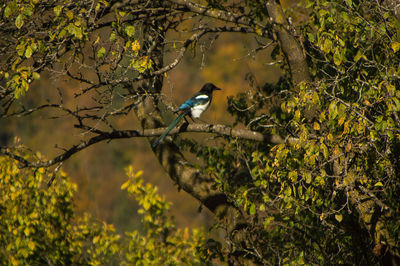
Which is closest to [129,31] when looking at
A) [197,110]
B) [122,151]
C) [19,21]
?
[19,21]

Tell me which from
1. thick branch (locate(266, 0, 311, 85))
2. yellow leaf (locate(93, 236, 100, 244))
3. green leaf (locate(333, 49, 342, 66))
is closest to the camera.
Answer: green leaf (locate(333, 49, 342, 66))

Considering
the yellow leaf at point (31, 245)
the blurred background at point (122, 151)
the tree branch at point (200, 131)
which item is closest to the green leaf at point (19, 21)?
the tree branch at point (200, 131)

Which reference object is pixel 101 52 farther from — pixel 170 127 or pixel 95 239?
pixel 95 239

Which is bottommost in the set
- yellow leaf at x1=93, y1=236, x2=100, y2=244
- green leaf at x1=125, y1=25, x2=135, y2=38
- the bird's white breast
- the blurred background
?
the blurred background

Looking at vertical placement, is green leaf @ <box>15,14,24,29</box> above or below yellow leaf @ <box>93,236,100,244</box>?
above

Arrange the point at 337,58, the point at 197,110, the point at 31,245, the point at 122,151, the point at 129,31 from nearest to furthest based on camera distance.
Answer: the point at 337,58
the point at 129,31
the point at 31,245
the point at 197,110
the point at 122,151

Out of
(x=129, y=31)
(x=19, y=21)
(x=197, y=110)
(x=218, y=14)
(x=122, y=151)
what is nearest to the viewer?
(x=19, y=21)

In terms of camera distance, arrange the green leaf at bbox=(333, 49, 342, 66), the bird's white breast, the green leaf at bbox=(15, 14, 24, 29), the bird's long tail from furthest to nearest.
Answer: the bird's white breast → the bird's long tail → the green leaf at bbox=(15, 14, 24, 29) → the green leaf at bbox=(333, 49, 342, 66)

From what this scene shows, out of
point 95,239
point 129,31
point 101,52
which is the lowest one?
point 95,239

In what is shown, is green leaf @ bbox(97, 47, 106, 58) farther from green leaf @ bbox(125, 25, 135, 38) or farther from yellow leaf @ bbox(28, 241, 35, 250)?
yellow leaf @ bbox(28, 241, 35, 250)

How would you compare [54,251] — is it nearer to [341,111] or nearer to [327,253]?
[327,253]

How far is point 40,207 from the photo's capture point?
6.75 m

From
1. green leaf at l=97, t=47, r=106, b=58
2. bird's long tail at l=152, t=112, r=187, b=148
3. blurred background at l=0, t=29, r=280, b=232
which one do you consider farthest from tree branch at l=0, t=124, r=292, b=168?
blurred background at l=0, t=29, r=280, b=232

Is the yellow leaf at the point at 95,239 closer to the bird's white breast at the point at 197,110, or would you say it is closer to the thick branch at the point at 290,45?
the bird's white breast at the point at 197,110
